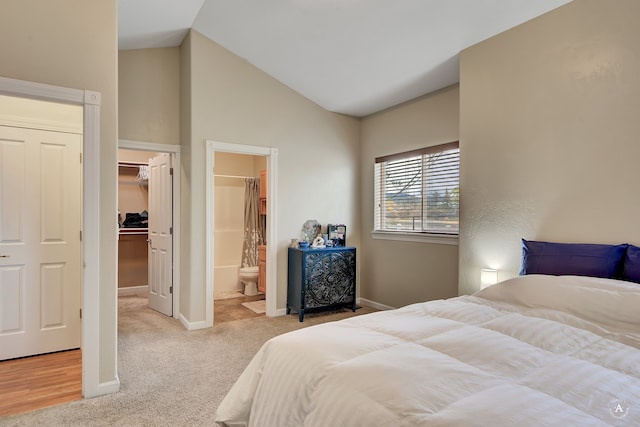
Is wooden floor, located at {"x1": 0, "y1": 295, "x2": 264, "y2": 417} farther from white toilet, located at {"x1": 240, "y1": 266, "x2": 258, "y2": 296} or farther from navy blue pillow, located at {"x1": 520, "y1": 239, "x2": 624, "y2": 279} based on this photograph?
navy blue pillow, located at {"x1": 520, "y1": 239, "x2": 624, "y2": 279}

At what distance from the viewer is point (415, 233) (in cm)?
426

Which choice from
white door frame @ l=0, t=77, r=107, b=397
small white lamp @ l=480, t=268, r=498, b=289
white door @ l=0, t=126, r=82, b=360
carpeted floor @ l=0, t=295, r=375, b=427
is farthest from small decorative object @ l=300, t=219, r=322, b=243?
white door frame @ l=0, t=77, r=107, b=397

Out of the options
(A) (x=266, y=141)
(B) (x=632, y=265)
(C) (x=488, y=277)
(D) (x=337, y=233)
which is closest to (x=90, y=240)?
(A) (x=266, y=141)

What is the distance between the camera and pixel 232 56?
165 inches

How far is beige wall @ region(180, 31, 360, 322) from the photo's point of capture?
3953 mm

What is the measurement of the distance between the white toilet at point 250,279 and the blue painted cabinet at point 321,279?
1.15 m

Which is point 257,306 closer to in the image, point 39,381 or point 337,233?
point 337,233

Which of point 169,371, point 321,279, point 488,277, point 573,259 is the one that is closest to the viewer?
point 573,259

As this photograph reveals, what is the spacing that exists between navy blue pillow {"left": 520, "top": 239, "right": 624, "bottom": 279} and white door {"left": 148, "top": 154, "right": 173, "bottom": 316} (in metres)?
3.78

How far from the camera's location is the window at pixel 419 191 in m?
3.92

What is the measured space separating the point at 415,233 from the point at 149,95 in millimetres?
3490

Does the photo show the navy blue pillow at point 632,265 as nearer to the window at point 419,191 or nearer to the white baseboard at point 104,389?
the window at point 419,191

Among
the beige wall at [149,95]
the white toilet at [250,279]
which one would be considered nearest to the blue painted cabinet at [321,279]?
the white toilet at [250,279]

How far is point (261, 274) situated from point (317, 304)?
4.75ft
